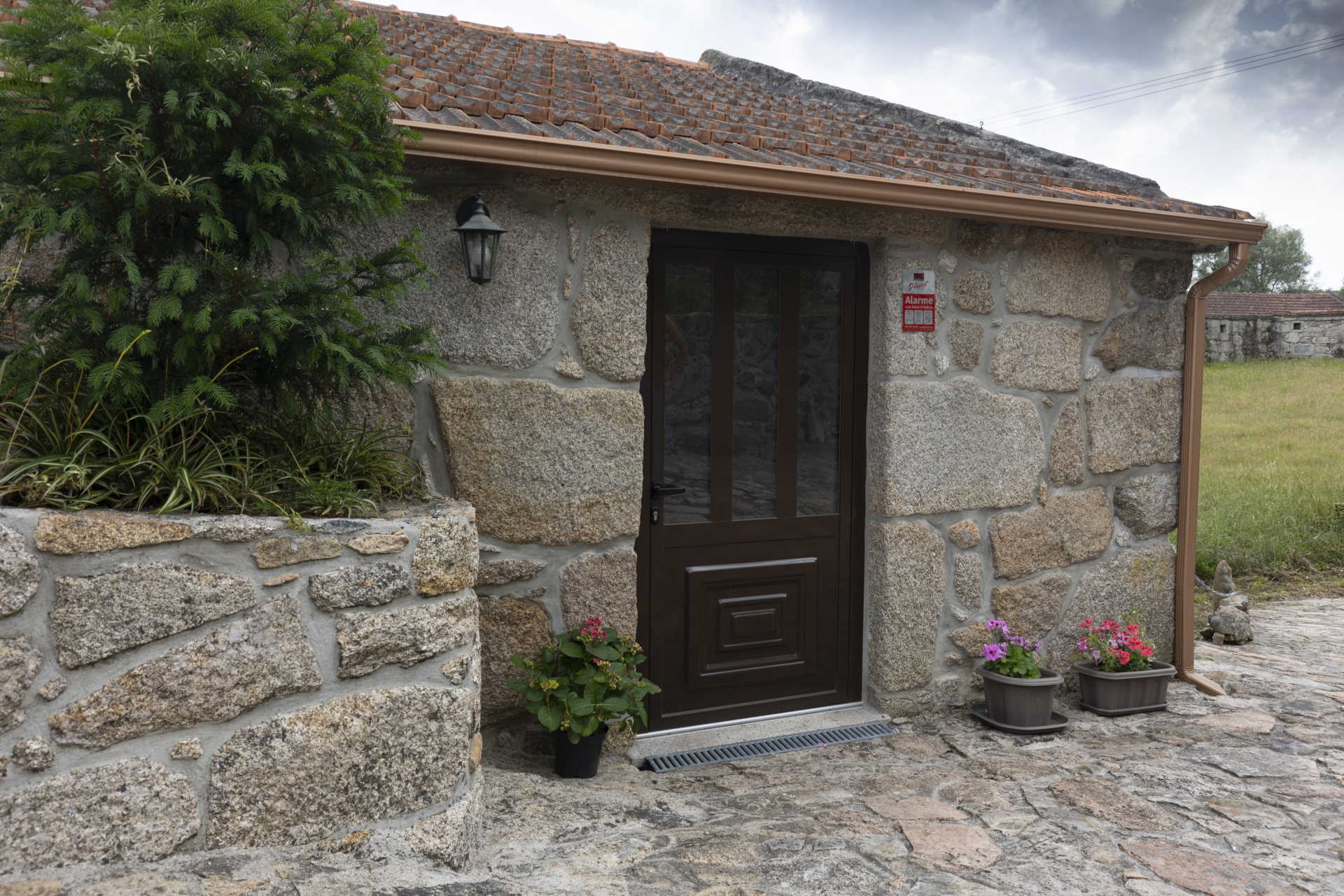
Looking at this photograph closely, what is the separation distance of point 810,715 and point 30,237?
3.32 metres

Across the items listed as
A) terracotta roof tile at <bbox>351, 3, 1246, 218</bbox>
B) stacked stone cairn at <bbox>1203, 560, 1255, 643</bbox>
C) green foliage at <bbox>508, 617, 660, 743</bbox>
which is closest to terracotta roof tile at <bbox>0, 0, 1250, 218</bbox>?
terracotta roof tile at <bbox>351, 3, 1246, 218</bbox>

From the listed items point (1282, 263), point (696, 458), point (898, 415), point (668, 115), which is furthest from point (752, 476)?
point (1282, 263)

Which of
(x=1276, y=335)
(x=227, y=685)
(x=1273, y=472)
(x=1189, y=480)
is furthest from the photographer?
(x=1276, y=335)

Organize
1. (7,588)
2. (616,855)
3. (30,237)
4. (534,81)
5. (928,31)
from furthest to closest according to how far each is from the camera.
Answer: (928,31) → (534,81) → (616,855) → (30,237) → (7,588)

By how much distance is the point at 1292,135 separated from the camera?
112ft

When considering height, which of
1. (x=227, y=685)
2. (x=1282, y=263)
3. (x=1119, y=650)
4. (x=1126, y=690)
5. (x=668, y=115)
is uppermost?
(x=1282, y=263)

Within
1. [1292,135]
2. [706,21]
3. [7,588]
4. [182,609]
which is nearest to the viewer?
[7,588]

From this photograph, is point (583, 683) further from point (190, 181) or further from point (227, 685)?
point (190, 181)

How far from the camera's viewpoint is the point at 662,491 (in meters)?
3.73

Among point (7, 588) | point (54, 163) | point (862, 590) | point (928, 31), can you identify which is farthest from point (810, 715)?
point (928, 31)

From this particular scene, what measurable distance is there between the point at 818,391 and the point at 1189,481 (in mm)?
2069

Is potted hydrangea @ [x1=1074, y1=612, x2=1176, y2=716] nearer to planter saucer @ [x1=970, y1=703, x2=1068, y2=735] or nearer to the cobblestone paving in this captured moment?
the cobblestone paving

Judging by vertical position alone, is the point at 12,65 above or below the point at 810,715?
above

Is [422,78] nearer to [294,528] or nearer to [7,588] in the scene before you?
[294,528]
